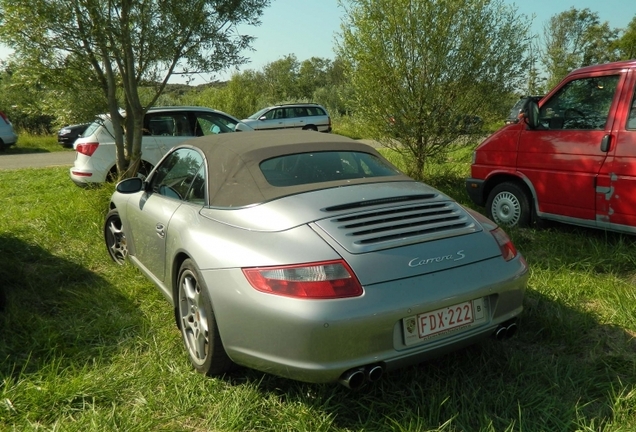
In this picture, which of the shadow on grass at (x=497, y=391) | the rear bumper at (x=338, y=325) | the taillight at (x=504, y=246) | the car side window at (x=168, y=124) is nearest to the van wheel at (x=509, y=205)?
the shadow on grass at (x=497, y=391)

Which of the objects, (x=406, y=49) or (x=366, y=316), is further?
(x=406, y=49)

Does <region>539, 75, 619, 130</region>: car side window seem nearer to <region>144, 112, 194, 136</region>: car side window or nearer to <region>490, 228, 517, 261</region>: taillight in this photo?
<region>490, 228, 517, 261</region>: taillight

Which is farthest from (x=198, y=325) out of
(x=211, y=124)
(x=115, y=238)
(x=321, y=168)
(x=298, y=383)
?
(x=211, y=124)

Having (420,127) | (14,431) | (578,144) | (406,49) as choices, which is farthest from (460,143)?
(14,431)

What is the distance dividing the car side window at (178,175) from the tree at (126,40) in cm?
290

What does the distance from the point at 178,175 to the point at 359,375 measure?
216cm

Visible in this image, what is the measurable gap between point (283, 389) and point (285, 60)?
5186 cm

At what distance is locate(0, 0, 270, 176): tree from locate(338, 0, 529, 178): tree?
2.06 metres

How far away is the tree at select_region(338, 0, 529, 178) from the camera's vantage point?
28.2 feet

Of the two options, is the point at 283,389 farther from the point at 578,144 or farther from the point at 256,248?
the point at 578,144

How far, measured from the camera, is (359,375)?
253 cm

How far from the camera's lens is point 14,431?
2.65m

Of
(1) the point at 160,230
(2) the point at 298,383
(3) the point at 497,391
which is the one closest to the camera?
(3) the point at 497,391

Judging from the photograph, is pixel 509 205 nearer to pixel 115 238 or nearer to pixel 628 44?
pixel 115 238
